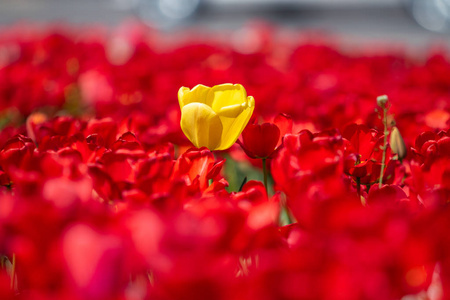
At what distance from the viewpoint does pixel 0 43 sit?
3.50 metres

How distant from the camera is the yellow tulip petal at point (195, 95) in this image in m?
1.04

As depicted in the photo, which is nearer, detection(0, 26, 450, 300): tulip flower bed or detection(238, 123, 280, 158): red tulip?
detection(0, 26, 450, 300): tulip flower bed

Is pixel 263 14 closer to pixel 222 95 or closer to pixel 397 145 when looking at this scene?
pixel 222 95

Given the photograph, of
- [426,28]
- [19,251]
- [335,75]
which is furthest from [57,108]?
[426,28]

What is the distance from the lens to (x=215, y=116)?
3.21ft

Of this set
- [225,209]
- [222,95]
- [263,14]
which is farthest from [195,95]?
[263,14]

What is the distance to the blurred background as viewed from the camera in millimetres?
12242

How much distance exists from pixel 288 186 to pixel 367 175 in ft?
0.66

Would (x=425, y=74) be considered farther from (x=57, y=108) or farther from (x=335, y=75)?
(x=57, y=108)

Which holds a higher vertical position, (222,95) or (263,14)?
(222,95)

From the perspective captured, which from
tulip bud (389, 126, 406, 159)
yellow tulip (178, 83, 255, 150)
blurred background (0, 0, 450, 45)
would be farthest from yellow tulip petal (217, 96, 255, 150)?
blurred background (0, 0, 450, 45)

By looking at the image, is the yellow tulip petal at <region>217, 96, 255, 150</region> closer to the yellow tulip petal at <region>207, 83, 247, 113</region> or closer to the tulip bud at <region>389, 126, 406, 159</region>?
the yellow tulip petal at <region>207, 83, 247, 113</region>

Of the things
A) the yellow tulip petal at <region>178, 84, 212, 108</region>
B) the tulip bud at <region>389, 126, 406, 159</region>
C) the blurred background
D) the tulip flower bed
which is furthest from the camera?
the blurred background

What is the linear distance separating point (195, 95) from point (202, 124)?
8 centimetres
